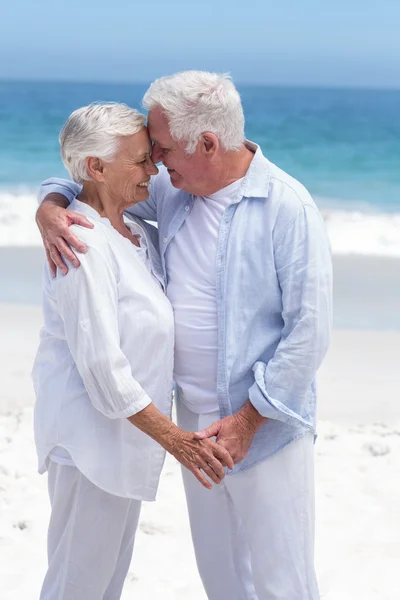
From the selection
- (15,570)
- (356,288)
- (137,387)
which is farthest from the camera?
(356,288)

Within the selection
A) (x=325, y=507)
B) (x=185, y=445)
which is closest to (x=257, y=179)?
(x=185, y=445)

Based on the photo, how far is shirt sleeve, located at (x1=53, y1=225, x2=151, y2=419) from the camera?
8.11ft

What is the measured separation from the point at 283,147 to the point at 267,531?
1826 centimetres

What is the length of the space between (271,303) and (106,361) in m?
0.47

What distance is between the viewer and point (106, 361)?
2.49 m

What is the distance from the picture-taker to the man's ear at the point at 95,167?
2594 millimetres

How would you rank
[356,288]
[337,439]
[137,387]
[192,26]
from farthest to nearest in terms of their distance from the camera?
[192,26]
[356,288]
[337,439]
[137,387]

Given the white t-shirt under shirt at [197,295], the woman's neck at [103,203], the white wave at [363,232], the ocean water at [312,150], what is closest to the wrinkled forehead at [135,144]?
the woman's neck at [103,203]

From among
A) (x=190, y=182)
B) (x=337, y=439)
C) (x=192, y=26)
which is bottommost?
(x=192, y=26)

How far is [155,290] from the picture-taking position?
8.69 feet

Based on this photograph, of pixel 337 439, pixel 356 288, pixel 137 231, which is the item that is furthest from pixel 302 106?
pixel 137 231

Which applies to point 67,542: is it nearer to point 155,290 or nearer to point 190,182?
point 155,290

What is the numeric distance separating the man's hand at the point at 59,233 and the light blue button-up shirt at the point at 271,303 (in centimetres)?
39

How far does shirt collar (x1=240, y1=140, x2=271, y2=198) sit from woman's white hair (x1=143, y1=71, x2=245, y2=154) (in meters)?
0.13
